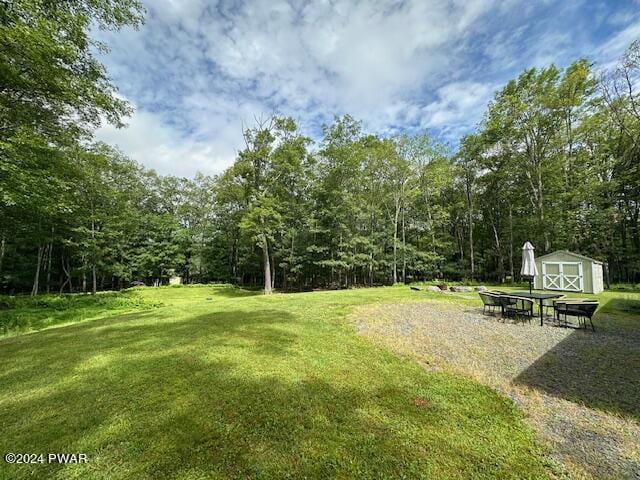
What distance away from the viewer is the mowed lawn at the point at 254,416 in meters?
2.21

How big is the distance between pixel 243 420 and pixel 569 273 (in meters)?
19.2

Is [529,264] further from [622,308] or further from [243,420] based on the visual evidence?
[243,420]

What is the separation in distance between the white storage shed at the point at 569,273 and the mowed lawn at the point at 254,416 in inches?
633

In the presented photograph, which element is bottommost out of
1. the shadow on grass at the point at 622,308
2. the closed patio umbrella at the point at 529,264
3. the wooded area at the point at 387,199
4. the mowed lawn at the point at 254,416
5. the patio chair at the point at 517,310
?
the shadow on grass at the point at 622,308

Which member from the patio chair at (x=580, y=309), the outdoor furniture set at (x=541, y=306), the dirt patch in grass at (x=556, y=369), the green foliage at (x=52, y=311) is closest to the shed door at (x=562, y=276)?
the outdoor furniture set at (x=541, y=306)

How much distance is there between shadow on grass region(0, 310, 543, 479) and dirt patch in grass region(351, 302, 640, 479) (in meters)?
0.41

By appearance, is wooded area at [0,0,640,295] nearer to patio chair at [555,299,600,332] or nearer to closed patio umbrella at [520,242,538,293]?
closed patio umbrella at [520,242,538,293]

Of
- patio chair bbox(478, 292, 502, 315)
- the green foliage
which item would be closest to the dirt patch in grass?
patio chair bbox(478, 292, 502, 315)

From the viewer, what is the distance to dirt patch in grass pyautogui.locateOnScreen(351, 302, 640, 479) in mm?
2471

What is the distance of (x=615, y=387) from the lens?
12.0ft

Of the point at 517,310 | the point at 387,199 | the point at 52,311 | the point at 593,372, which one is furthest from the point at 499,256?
the point at 52,311

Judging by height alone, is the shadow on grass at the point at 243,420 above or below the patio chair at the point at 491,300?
below

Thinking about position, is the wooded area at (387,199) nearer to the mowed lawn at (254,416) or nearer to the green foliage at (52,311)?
the green foliage at (52,311)

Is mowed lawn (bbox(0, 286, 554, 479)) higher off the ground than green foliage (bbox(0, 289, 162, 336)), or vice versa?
mowed lawn (bbox(0, 286, 554, 479))
